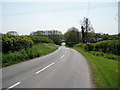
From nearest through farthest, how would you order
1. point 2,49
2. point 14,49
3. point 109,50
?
point 2,49
point 14,49
point 109,50

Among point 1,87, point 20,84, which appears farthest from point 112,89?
point 1,87

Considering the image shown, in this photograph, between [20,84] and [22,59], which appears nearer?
[20,84]

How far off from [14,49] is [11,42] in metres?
1.61

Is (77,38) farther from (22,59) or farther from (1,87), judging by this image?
(1,87)

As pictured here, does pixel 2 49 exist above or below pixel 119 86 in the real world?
above

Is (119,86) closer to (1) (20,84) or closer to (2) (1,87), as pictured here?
(1) (20,84)

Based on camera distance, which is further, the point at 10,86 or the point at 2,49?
the point at 2,49

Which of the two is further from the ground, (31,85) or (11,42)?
(11,42)

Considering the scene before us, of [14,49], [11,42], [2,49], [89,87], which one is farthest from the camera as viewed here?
[14,49]

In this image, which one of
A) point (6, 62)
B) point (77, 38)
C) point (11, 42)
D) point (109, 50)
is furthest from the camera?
point (77, 38)

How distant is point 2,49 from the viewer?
54.7 feet

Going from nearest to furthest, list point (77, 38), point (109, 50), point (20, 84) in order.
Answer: point (20, 84)
point (109, 50)
point (77, 38)

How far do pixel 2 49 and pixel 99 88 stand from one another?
13.0 m

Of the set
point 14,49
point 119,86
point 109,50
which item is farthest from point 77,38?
point 119,86
